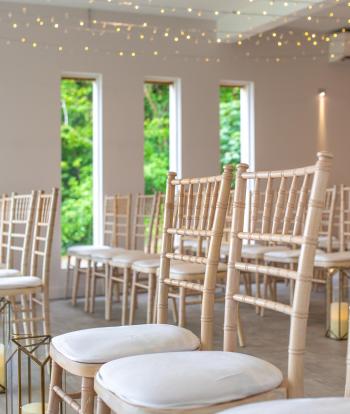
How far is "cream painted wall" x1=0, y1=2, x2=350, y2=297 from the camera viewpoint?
20.8 feet

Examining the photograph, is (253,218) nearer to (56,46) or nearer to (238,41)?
(56,46)

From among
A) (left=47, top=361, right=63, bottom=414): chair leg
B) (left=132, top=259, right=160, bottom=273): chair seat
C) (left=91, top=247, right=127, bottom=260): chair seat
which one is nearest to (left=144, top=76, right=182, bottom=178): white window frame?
(left=91, top=247, right=127, bottom=260): chair seat

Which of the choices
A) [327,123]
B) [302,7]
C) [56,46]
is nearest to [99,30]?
[56,46]

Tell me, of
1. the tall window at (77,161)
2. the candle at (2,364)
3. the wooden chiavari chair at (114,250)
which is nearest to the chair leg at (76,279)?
the wooden chiavari chair at (114,250)

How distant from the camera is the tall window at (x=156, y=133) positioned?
7066 millimetres

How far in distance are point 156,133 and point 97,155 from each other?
28.2 inches

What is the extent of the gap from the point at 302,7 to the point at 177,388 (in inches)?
212

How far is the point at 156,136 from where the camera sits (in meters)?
7.12

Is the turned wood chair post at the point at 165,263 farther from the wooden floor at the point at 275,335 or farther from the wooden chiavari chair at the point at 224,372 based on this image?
the wooden floor at the point at 275,335

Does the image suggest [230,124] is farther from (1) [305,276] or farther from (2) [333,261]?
(1) [305,276]

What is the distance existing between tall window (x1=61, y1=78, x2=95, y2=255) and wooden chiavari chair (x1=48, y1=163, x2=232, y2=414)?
4.75 m

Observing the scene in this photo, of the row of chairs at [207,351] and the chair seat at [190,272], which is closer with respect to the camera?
the row of chairs at [207,351]

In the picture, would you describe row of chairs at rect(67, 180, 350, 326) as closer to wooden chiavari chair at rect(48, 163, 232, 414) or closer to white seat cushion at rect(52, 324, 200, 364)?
wooden chiavari chair at rect(48, 163, 232, 414)

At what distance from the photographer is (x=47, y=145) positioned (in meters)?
6.43
